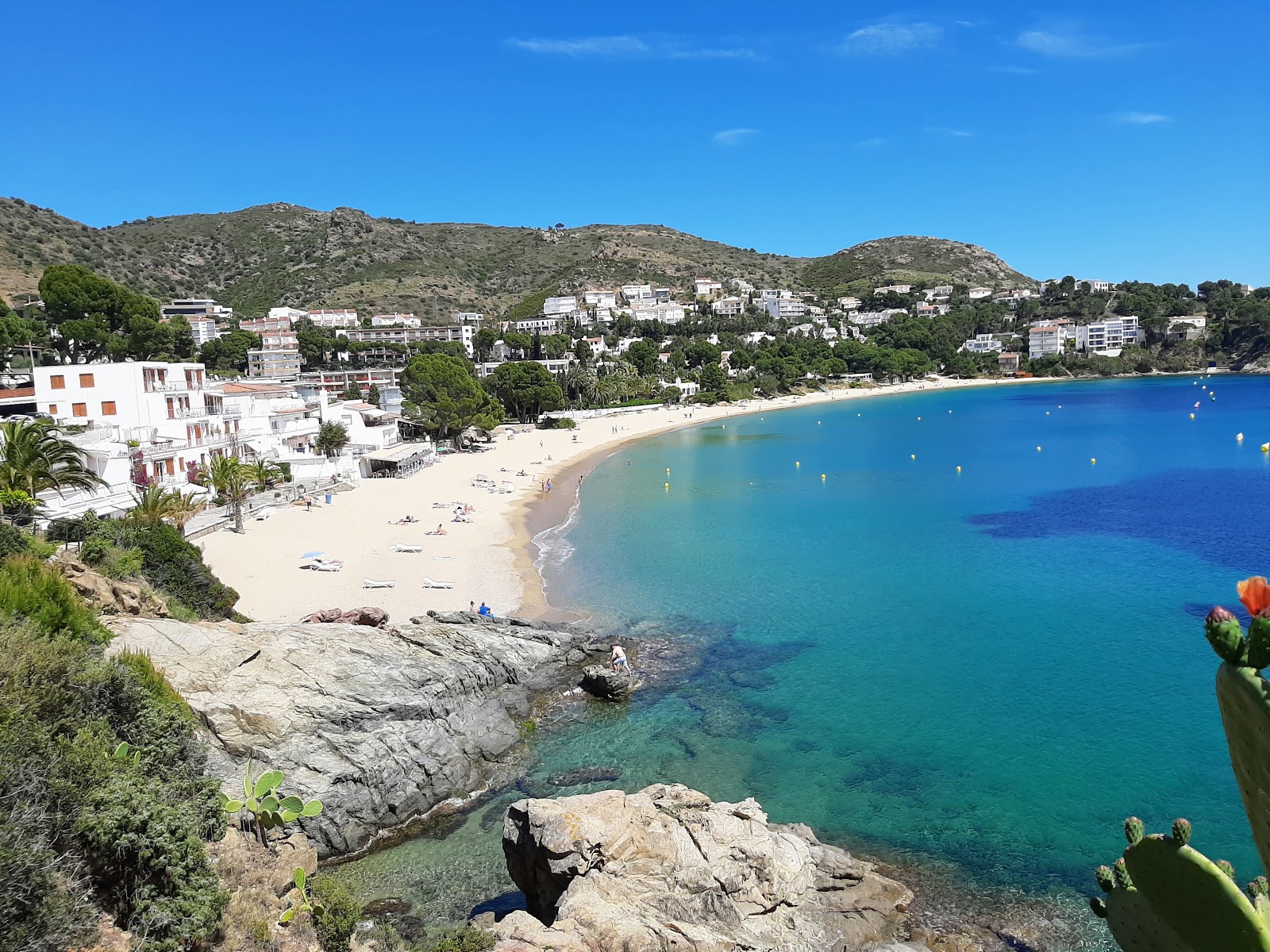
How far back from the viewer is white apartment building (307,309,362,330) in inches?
4793

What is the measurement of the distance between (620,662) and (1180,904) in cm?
1682

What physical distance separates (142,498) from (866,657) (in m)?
23.9

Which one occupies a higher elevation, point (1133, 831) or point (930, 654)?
point (1133, 831)

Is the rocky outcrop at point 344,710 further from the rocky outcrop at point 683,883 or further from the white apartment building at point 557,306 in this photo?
Answer: the white apartment building at point 557,306

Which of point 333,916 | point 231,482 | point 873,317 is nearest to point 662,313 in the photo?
point 873,317

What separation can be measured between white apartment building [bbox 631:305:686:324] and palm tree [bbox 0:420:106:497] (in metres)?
137

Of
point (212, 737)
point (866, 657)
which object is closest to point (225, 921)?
point (212, 737)

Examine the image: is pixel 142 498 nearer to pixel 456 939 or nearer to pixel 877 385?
pixel 456 939

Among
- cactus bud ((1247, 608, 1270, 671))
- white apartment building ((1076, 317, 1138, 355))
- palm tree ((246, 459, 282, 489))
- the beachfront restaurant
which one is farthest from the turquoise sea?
white apartment building ((1076, 317, 1138, 355))

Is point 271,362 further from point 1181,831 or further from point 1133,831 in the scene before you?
point 1181,831

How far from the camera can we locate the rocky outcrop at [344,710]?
47.7ft

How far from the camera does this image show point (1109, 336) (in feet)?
497

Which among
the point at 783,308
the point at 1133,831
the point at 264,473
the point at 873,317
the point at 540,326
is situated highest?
the point at 783,308

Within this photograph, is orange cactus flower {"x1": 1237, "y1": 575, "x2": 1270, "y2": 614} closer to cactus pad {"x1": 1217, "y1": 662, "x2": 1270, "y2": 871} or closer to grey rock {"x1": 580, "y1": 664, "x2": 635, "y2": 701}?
cactus pad {"x1": 1217, "y1": 662, "x2": 1270, "y2": 871}
